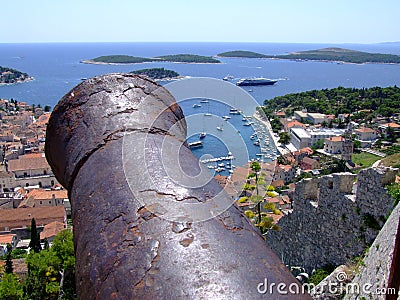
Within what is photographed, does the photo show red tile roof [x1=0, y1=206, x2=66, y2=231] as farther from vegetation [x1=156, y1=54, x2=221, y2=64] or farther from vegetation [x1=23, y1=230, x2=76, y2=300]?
vegetation [x1=156, y1=54, x2=221, y2=64]

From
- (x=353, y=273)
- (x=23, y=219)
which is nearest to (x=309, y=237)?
(x=353, y=273)

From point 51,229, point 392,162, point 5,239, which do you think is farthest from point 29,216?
point 392,162

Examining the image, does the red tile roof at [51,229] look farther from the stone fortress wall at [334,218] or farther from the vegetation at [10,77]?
the vegetation at [10,77]

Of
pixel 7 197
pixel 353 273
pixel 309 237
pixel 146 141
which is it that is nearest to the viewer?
pixel 146 141

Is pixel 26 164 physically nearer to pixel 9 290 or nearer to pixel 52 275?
pixel 9 290

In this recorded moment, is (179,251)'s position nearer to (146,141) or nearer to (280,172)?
(146,141)

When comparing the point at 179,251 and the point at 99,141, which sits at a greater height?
the point at 99,141

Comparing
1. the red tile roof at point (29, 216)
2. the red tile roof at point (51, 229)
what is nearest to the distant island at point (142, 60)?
the red tile roof at point (29, 216)
